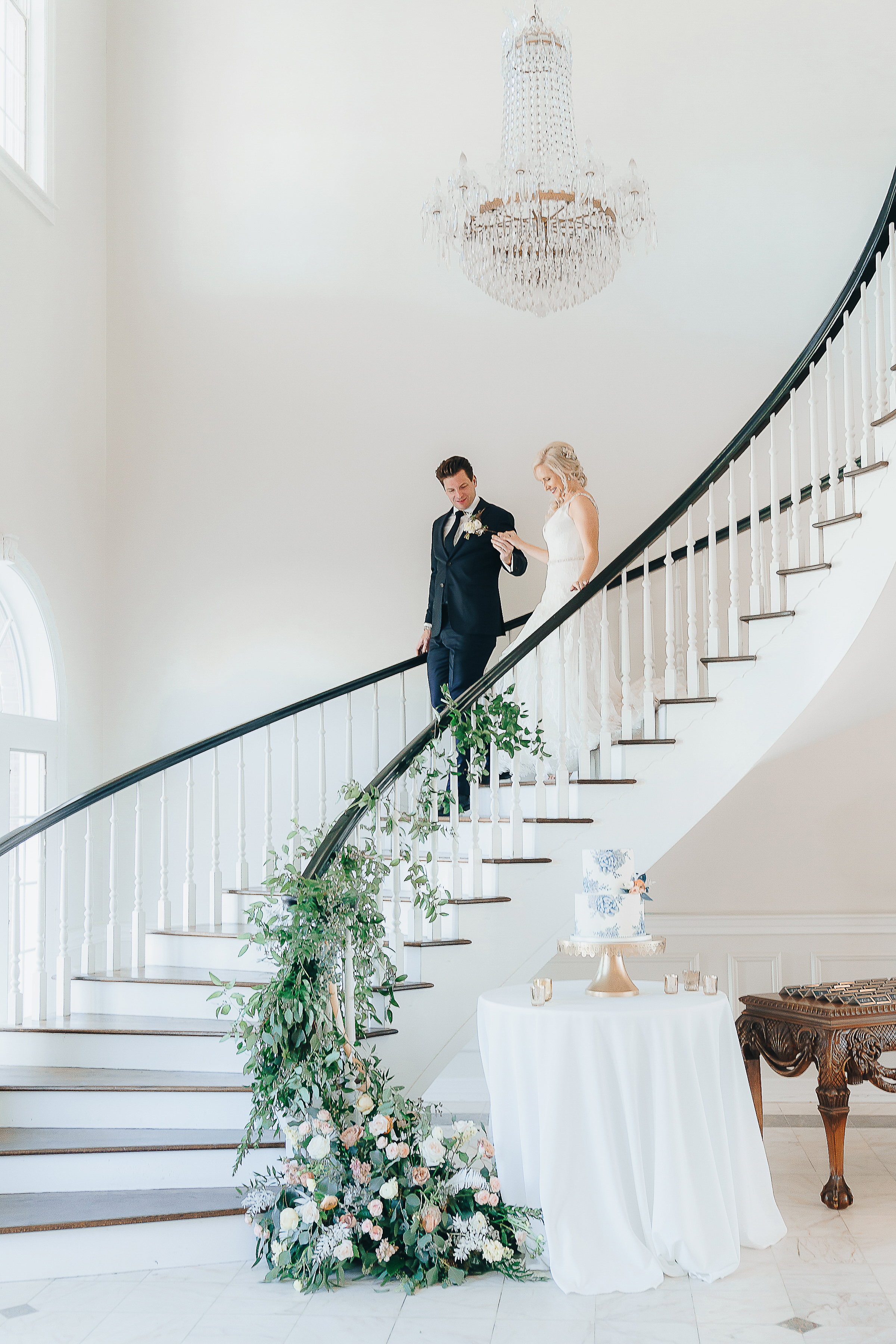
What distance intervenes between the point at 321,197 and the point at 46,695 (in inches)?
128

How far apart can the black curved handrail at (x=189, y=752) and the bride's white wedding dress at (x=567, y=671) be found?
0.53m

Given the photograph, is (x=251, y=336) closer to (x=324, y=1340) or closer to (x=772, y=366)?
(x=772, y=366)

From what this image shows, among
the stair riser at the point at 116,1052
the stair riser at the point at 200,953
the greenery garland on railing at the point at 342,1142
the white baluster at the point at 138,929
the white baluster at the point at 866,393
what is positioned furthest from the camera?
the white baluster at the point at 138,929

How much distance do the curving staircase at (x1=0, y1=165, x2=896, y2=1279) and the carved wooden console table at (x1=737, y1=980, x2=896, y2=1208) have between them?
2.61ft

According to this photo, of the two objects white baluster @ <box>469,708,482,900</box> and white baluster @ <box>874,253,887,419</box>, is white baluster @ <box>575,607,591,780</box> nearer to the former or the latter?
white baluster @ <box>469,708,482,900</box>

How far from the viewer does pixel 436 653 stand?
5.32 metres

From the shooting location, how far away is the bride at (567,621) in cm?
457

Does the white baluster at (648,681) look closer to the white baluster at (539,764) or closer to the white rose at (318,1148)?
the white baluster at (539,764)

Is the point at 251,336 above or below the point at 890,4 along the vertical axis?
below

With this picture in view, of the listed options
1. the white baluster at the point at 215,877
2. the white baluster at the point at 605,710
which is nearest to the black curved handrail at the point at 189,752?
the white baluster at the point at 215,877

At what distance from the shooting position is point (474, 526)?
17.0 feet

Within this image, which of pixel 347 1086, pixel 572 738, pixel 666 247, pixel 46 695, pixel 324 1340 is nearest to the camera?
pixel 324 1340

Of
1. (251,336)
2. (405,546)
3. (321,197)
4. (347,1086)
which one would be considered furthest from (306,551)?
(347,1086)

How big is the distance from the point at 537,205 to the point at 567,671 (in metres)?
1.86
